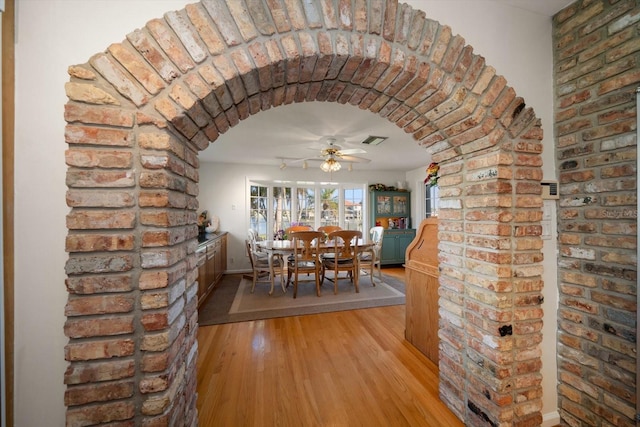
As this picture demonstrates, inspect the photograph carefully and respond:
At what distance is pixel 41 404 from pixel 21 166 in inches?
32.7

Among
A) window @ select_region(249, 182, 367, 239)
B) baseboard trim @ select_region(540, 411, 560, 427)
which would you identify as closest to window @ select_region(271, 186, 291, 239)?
window @ select_region(249, 182, 367, 239)

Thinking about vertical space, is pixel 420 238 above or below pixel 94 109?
below

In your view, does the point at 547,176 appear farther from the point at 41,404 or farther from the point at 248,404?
the point at 41,404

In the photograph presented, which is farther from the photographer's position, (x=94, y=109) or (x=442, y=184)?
(x=442, y=184)

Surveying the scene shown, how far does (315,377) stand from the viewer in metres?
1.78

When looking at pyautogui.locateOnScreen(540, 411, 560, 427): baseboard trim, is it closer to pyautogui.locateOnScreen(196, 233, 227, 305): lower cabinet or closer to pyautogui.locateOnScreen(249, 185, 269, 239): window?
pyautogui.locateOnScreen(196, 233, 227, 305): lower cabinet

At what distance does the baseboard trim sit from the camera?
1314 mm

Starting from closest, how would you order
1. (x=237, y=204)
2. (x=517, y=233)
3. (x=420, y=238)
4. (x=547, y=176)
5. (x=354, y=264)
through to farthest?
(x=517, y=233)
(x=547, y=176)
(x=420, y=238)
(x=354, y=264)
(x=237, y=204)

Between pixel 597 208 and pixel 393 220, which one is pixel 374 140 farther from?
pixel 393 220

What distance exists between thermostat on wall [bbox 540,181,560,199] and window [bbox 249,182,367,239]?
4632 millimetres

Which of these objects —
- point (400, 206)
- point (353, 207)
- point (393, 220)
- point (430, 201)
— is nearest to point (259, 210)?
point (353, 207)

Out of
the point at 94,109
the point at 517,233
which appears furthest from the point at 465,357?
the point at 94,109

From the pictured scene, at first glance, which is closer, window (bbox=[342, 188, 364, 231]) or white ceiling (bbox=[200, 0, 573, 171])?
white ceiling (bbox=[200, 0, 573, 171])

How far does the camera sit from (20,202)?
809mm
